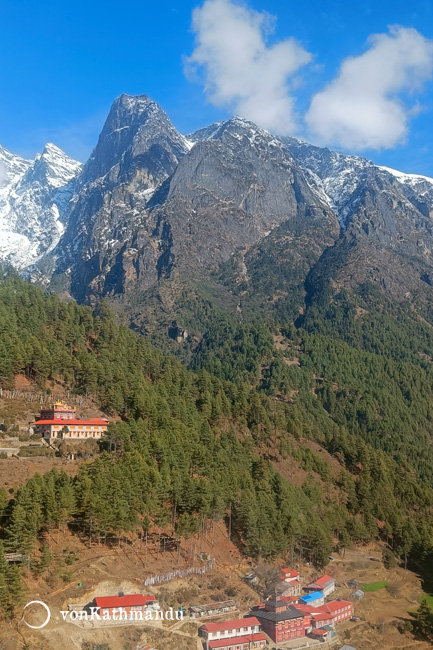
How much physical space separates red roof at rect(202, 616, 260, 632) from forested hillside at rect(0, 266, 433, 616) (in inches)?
560

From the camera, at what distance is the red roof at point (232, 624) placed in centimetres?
6700

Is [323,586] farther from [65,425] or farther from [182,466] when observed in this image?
[65,425]

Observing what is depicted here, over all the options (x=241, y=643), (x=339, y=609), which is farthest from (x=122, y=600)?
(x=339, y=609)

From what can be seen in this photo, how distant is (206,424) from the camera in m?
113

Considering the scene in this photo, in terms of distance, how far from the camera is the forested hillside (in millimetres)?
74000

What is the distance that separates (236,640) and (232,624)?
A: 173 centimetres

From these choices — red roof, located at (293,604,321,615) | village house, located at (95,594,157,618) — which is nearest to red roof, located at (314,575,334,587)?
red roof, located at (293,604,321,615)

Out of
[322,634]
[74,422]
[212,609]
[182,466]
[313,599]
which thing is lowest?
[322,634]

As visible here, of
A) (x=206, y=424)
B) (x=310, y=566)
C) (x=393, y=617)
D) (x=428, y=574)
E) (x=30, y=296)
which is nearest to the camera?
(x=393, y=617)

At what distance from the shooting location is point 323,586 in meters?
86.2

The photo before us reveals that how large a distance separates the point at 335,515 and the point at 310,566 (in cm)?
1647

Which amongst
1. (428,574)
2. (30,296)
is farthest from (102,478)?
(30,296)

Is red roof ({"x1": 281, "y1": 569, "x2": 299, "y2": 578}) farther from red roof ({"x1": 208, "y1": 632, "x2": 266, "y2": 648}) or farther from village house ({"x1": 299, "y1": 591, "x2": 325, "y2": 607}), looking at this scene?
red roof ({"x1": 208, "y1": 632, "x2": 266, "y2": 648})

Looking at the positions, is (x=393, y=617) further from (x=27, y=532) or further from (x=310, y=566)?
(x=27, y=532)
